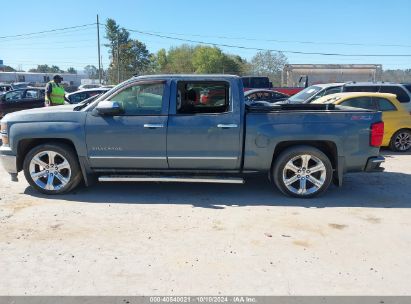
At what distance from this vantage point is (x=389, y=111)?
9898mm

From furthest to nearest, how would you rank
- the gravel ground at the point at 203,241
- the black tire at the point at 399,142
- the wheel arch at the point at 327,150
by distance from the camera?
1. the black tire at the point at 399,142
2. the wheel arch at the point at 327,150
3. the gravel ground at the point at 203,241

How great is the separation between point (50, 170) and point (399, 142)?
827 centimetres

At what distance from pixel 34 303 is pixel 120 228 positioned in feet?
5.41

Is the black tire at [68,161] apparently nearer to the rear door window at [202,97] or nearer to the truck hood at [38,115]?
the truck hood at [38,115]

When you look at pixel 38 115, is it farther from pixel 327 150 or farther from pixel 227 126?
pixel 327 150

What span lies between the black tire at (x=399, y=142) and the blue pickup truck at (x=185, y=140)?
4.71 metres

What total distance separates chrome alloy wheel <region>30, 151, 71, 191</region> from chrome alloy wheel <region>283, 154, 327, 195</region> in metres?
3.28

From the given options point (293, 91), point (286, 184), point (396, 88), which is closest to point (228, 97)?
point (286, 184)

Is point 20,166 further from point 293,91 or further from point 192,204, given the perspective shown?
point 293,91

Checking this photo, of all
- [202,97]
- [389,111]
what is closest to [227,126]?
[202,97]

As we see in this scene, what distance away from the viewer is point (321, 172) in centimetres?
586

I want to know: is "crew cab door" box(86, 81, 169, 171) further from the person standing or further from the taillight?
the person standing

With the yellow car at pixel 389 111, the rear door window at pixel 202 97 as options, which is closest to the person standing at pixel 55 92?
the rear door window at pixel 202 97

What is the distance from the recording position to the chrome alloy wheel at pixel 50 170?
5.97m
